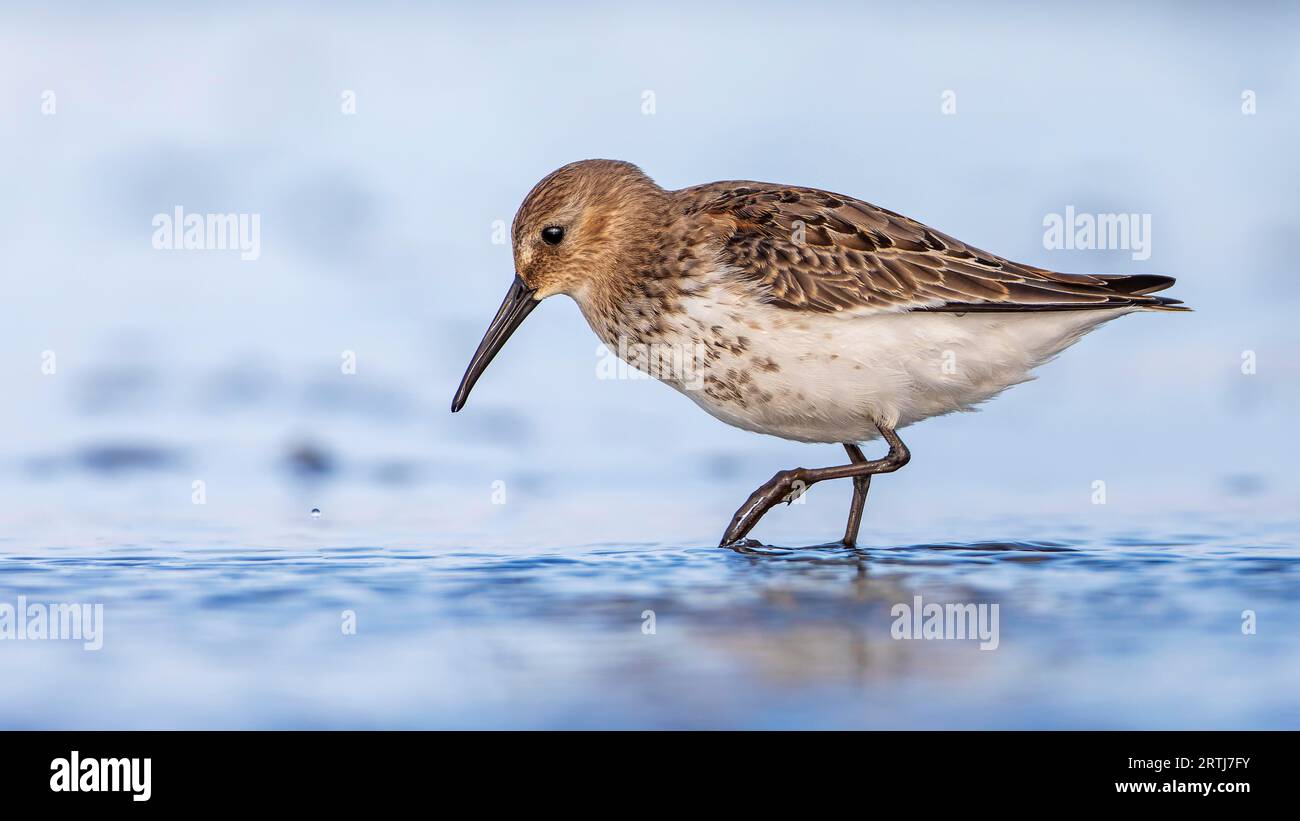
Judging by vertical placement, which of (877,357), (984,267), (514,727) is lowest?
(514,727)

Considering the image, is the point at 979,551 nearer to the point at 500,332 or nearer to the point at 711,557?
the point at 711,557

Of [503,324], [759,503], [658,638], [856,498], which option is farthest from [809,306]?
[658,638]

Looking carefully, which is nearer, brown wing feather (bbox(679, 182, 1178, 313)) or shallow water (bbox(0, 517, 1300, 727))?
shallow water (bbox(0, 517, 1300, 727))

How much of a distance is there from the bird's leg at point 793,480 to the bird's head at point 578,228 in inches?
49.1

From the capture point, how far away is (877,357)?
662 centimetres

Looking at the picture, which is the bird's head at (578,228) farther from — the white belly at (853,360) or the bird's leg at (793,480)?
the bird's leg at (793,480)

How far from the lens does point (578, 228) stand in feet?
23.8

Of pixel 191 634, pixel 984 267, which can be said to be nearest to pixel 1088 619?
pixel 984 267

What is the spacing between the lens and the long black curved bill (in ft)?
24.5

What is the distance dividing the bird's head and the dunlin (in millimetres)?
11

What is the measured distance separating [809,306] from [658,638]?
7.12ft

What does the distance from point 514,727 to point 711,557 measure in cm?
251

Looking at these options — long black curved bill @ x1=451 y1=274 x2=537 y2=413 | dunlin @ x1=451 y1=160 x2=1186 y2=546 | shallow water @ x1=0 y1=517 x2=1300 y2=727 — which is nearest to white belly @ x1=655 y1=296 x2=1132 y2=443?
dunlin @ x1=451 y1=160 x2=1186 y2=546

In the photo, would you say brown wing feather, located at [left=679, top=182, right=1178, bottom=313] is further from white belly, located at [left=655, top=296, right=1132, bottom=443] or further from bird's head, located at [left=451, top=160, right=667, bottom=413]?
bird's head, located at [left=451, top=160, right=667, bottom=413]
